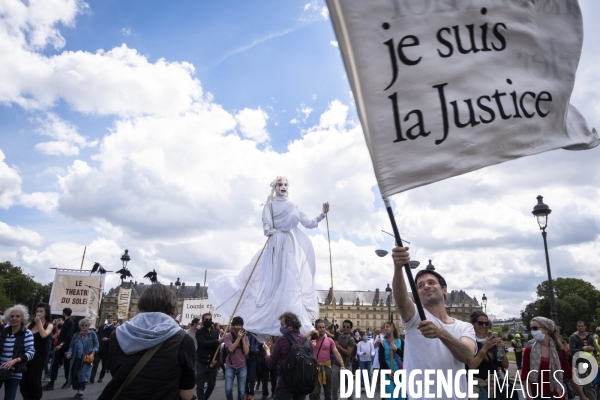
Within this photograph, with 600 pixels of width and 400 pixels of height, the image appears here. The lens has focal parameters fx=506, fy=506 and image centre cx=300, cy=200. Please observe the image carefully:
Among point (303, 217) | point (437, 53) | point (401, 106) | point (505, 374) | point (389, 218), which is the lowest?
point (505, 374)

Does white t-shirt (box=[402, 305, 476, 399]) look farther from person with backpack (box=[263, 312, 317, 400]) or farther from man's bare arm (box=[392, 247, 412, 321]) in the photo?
person with backpack (box=[263, 312, 317, 400])

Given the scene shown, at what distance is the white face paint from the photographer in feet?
53.8

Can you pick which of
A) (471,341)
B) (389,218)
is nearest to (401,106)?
(389,218)

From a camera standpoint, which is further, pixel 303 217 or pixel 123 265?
pixel 123 265

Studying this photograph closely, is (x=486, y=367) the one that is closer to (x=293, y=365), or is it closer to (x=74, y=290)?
(x=293, y=365)

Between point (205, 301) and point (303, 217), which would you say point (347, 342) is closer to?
point (303, 217)

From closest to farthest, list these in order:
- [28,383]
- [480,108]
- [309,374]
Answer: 1. [480,108]
2. [309,374]
3. [28,383]

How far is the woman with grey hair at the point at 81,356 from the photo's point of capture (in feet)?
39.6

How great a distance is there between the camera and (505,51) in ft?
13.1

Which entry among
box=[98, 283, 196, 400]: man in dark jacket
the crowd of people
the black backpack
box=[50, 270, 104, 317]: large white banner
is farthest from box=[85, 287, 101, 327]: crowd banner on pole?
box=[98, 283, 196, 400]: man in dark jacket

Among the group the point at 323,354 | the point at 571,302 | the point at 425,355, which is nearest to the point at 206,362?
the point at 323,354

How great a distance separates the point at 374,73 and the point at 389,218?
3.32 ft

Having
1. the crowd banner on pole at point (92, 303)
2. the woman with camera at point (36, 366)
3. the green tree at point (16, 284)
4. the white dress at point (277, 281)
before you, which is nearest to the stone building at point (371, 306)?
the green tree at point (16, 284)

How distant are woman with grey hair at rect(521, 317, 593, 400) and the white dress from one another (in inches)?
302
